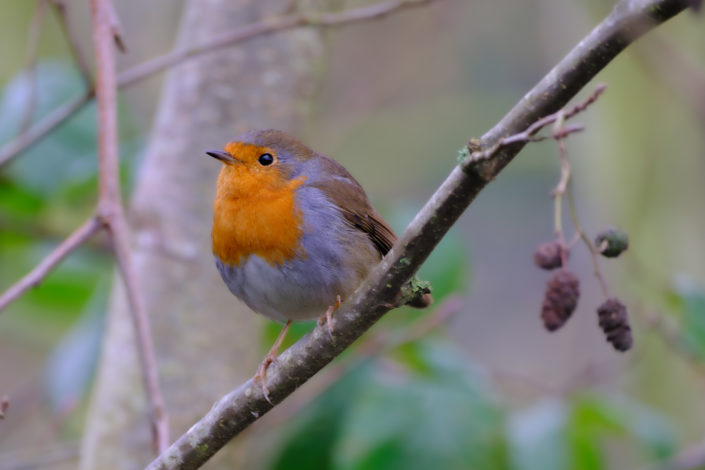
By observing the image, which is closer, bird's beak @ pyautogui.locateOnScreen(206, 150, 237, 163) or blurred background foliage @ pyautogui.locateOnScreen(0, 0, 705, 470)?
bird's beak @ pyautogui.locateOnScreen(206, 150, 237, 163)

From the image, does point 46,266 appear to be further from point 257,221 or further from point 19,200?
point 19,200

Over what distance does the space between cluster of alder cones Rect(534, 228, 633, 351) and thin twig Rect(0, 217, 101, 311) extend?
4.69 ft

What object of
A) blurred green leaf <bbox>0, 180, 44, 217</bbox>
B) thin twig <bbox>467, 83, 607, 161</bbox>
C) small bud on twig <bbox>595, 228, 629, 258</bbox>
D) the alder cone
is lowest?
the alder cone

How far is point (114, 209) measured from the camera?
277 centimetres

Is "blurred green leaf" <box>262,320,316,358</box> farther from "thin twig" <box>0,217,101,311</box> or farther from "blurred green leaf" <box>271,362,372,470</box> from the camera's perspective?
"thin twig" <box>0,217,101,311</box>

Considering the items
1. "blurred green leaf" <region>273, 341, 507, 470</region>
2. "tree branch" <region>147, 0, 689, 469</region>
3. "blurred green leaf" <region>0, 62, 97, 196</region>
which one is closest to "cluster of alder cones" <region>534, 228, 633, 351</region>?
"tree branch" <region>147, 0, 689, 469</region>

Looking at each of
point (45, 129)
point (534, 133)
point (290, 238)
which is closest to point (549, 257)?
point (534, 133)

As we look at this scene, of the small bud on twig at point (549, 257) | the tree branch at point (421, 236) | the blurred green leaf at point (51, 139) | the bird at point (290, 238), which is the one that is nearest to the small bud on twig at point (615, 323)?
the small bud on twig at point (549, 257)

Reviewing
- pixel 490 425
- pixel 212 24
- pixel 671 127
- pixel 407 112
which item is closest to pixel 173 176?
pixel 212 24

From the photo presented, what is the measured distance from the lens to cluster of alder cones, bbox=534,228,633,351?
6.34 feet

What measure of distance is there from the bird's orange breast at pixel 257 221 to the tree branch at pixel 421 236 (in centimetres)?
63

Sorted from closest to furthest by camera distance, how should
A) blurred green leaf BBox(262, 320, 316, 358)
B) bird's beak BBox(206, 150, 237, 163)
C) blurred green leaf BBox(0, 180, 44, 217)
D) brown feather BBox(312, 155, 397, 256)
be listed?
brown feather BBox(312, 155, 397, 256), bird's beak BBox(206, 150, 237, 163), blurred green leaf BBox(262, 320, 316, 358), blurred green leaf BBox(0, 180, 44, 217)

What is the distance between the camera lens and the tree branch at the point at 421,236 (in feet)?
5.03

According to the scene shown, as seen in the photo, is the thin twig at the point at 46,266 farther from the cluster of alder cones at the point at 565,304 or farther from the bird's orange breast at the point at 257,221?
the cluster of alder cones at the point at 565,304
